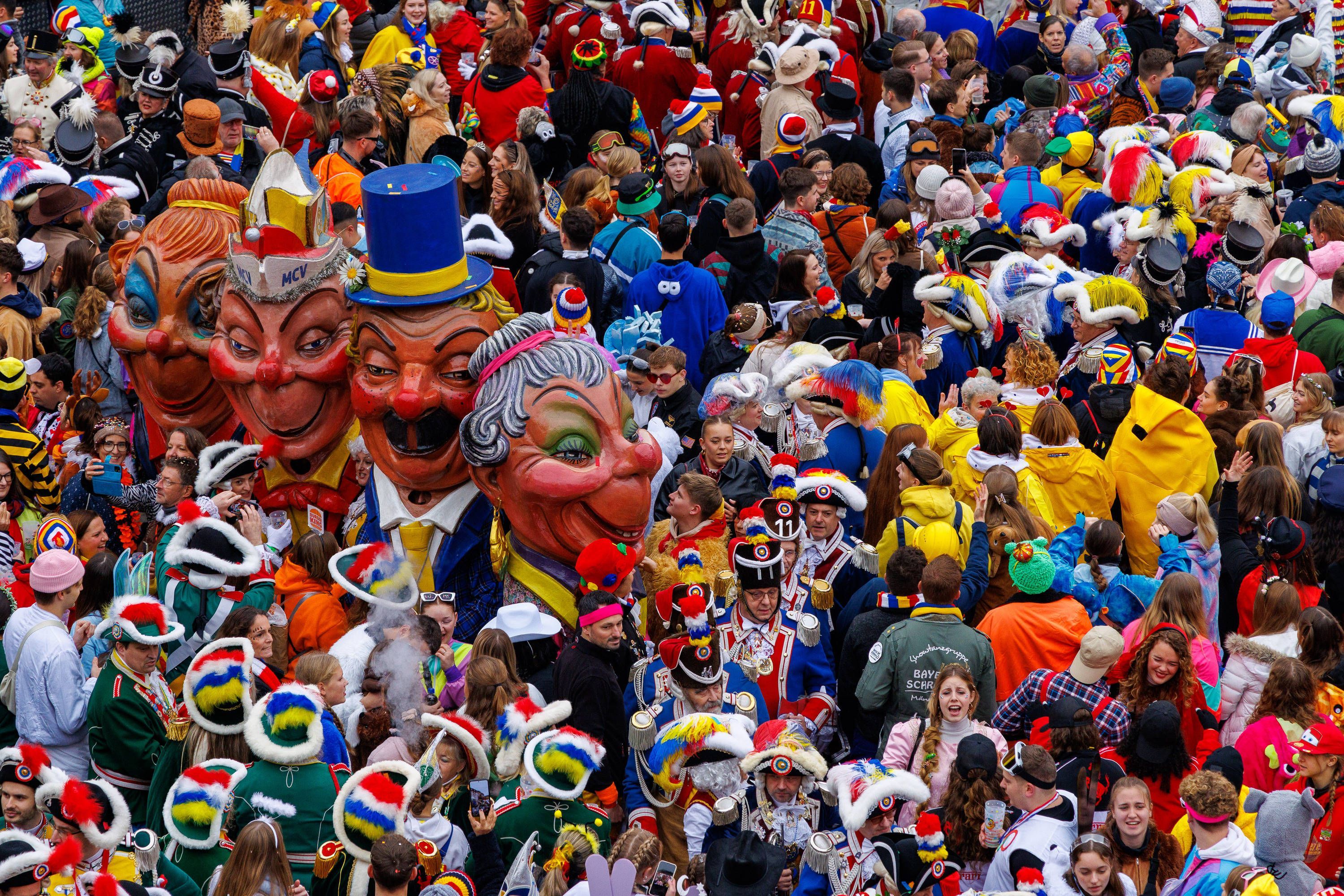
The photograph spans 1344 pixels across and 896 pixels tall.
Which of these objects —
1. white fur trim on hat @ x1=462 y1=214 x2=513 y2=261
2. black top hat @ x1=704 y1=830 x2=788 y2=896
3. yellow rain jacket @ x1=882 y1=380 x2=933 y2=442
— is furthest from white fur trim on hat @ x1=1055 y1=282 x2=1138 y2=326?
black top hat @ x1=704 y1=830 x2=788 y2=896

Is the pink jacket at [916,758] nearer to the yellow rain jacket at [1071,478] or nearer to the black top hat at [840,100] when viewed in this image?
the yellow rain jacket at [1071,478]

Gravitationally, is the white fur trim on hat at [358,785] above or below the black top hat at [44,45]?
above

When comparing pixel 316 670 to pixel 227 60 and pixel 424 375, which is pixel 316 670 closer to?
pixel 424 375

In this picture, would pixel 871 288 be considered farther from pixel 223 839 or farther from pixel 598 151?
pixel 223 839

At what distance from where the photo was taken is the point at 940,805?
6316 millimetres

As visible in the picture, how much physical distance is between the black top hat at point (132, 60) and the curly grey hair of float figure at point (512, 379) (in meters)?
5.14

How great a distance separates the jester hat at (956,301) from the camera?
9.40 meters

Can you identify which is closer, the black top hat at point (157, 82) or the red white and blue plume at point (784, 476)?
the red white and blue plume at point (784, 476)

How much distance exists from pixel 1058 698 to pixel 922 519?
136 centimetres

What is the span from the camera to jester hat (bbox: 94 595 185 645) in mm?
6543

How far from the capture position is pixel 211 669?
6.25m

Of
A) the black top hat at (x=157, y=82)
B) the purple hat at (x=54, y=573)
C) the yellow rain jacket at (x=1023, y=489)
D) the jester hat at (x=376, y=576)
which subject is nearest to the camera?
the purple hat at (x=54, y=573)

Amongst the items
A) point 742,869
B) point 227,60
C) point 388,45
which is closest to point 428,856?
point 742,869

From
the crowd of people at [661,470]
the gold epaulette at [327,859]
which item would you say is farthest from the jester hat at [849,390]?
the gold epaulette at [327,859]
